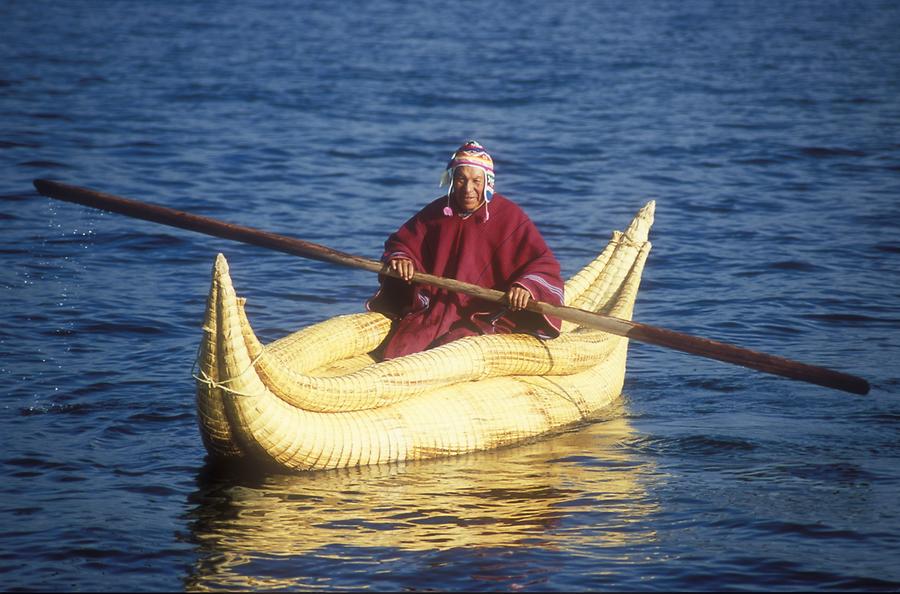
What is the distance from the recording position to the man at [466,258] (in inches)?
281

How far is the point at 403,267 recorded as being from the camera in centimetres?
693

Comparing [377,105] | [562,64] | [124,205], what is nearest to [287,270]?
[124,205]

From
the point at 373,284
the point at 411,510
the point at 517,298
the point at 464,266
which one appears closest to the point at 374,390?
the point at 411,510

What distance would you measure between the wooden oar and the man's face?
0.54 metres

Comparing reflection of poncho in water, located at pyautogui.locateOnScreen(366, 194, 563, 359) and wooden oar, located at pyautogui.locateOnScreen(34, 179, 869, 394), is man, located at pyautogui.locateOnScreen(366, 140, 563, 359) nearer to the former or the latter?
reflection of poncho in water, located at pyautogui.locateOnScreen(366, 194, 563, 359)

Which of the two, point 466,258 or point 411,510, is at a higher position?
point 466,258

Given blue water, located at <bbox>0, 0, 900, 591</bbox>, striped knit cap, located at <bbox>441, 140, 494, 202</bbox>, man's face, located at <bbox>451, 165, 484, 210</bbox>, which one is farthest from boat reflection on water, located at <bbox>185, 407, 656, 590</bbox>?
striped knit cap, located at <bbox>441, 140, 494, 202</bbox>

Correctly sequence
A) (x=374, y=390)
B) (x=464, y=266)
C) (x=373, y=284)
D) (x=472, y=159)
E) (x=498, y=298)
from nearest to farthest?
(x=374, y=390) < (x=498, y=298) < (x=472, y=159) < (x=464, y=266) < (x=373, y=284)

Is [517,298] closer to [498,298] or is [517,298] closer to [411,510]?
[498,298]

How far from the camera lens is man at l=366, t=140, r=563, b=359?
713cm

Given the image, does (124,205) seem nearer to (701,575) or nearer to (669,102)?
(701,575)

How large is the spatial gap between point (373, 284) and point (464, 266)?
3906mm

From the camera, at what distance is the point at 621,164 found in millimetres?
16156

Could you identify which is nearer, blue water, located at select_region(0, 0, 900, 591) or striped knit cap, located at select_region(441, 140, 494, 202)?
blue water, located at select_region(0, 0, 900, 591)
